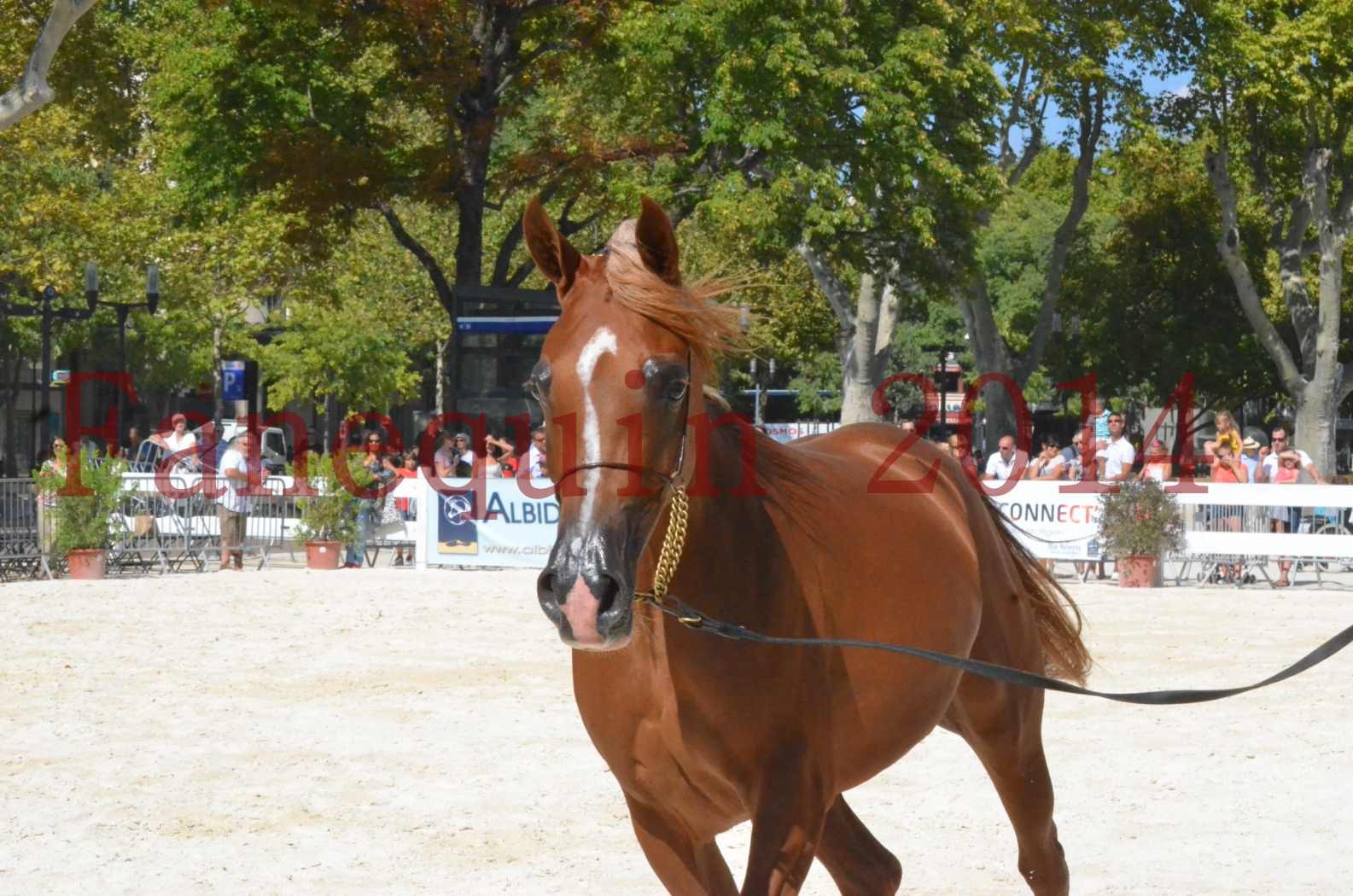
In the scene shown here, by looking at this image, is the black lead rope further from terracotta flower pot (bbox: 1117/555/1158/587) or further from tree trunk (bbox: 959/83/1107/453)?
tree trunk (bbox: 959/83/1107/453)

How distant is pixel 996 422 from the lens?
3269 centimetres

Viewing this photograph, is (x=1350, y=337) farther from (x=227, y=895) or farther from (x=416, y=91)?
(x=227, y=895)

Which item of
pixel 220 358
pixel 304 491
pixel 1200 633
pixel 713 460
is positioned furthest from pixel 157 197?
pixel 713 460

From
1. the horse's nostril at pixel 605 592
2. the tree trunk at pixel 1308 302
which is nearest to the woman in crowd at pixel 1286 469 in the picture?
the tree trunk at pixel 1308 302

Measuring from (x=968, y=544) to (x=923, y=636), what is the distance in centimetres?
76

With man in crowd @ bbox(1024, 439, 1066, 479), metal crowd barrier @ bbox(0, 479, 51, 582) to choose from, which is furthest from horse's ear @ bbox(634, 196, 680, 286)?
man in crowd @ bbox(1024, 439, 1066, 479)

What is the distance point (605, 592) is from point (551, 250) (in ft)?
3.13

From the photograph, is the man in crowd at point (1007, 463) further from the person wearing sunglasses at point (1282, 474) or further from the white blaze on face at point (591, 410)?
the white blaze on face at point (591, 410)

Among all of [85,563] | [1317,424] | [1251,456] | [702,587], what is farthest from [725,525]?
[1317,424]

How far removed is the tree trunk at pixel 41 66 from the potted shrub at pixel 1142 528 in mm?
12346

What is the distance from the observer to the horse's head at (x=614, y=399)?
3.02 metres

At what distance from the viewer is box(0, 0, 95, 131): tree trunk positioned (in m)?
13.6

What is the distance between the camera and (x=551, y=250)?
3580 millimetres

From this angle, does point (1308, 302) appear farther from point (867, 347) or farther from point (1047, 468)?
point (1047, 468)
